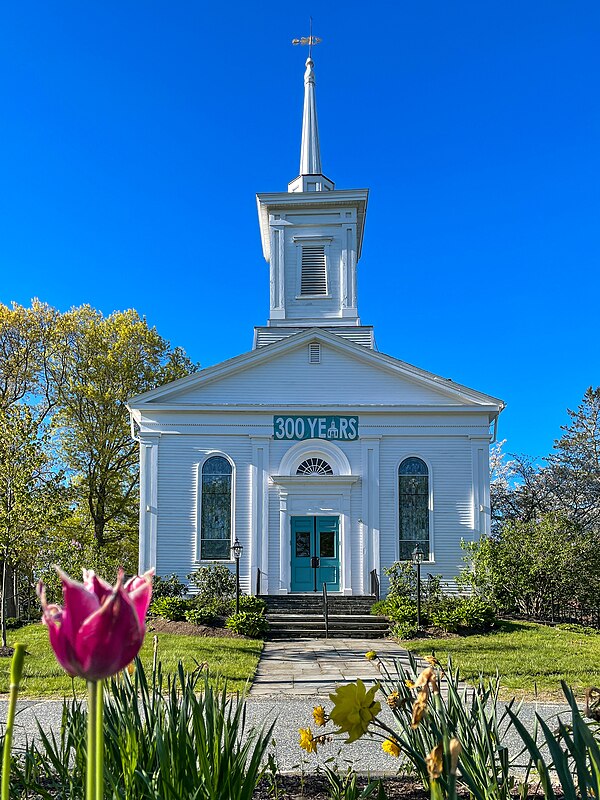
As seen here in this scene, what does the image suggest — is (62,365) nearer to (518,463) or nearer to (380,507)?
(380,507)

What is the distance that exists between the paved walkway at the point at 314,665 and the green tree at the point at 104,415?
48.7 feet

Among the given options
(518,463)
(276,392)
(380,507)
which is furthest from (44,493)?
(518,463)

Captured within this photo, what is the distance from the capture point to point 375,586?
1923 centimetres

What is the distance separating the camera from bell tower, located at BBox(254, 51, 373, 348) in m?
24.0

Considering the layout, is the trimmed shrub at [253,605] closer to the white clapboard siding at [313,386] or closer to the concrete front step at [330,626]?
the concrete front step at [330,626]

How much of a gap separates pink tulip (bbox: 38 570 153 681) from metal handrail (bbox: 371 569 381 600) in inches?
727

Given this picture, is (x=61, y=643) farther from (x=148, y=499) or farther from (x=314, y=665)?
(x=148, y=499)

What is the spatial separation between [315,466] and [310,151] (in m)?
12.4

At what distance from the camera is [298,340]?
2089 cm

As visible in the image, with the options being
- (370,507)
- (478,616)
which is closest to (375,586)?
(370,507)

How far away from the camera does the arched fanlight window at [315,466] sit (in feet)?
66.8

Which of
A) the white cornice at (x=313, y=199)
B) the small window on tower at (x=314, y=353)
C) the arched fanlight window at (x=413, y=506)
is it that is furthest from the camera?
the white cornice at (x=313, y=199)

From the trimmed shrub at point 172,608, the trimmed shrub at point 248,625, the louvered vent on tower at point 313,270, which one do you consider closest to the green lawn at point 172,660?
the trimmed shrub at point 248,625

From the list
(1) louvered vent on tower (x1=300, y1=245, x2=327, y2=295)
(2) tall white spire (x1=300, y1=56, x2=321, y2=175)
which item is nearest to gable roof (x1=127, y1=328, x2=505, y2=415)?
(1) louvered vent on tower (x1=300, y1=245, x2=327, y2=295)
